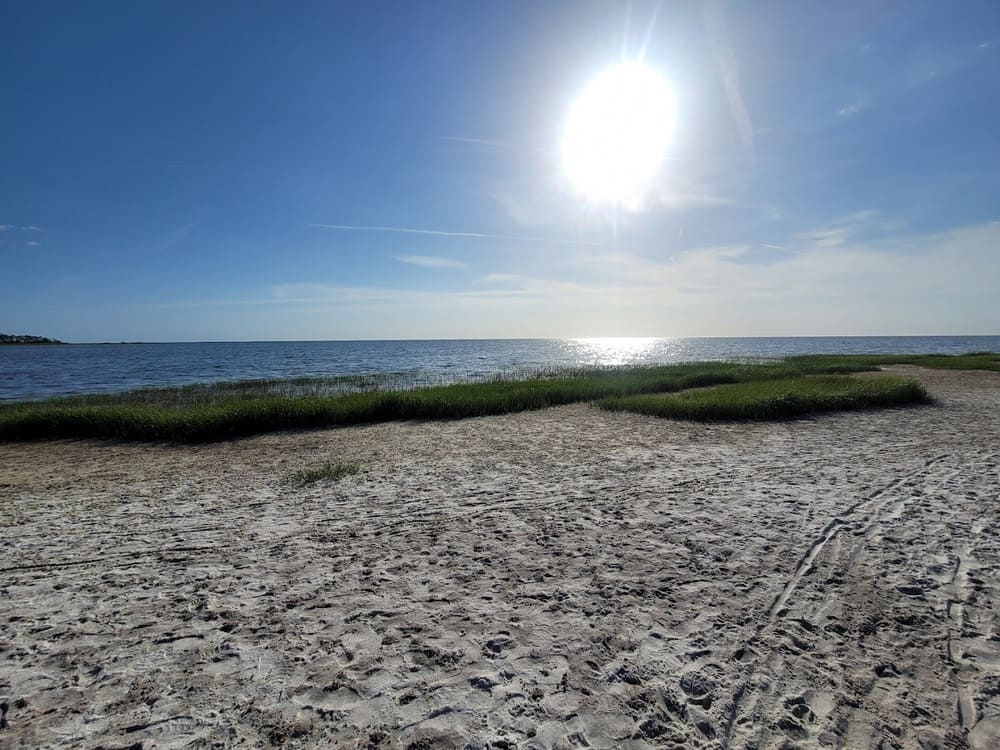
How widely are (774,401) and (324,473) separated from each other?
17043mm

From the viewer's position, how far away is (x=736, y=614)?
4688mm

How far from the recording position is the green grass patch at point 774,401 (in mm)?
17234

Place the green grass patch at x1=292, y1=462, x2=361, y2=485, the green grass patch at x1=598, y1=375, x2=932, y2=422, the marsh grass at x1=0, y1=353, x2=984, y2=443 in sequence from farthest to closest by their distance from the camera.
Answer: the green grass patch at x1=598, y1=375, x2=932, y2=422 → the marsh grass at x1=0, y1=353, x2=984, y2=443 → the green grass patch at x1=292, y1=462, x2=361, y2=485

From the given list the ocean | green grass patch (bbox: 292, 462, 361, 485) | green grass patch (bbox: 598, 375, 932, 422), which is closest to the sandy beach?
green grass patch (bbox: 292, 462, 361, 485)

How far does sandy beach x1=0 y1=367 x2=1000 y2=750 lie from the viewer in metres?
3.42

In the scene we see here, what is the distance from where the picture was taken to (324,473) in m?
10.0

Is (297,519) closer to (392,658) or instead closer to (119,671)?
(119,671)

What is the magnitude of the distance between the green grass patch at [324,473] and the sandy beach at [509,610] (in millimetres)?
417

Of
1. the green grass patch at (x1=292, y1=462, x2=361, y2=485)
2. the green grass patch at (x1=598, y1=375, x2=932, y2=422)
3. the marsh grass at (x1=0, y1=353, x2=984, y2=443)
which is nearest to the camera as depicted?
the green grass patch at (x1=292, y1=462, x2=361, y2=485)

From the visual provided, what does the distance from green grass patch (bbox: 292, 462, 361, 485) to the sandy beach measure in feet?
1.37

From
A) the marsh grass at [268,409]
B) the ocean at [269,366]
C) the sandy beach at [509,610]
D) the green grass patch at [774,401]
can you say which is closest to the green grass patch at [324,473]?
the sandy beach at [509,610]

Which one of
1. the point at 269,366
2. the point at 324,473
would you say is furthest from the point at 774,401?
the point at 269,366

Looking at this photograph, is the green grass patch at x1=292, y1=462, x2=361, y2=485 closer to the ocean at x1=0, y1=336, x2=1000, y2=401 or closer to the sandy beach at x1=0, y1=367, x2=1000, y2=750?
the sandy beach at x1=0, y1=367, x2=1000, y2=750

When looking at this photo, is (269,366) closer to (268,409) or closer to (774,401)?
(268,409)
